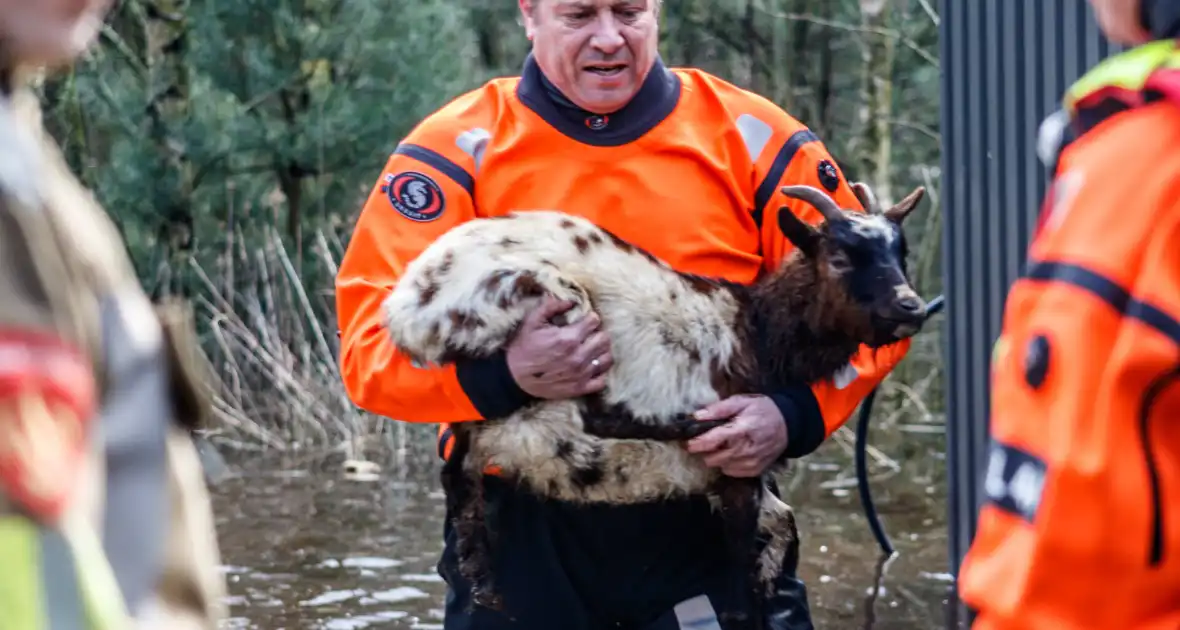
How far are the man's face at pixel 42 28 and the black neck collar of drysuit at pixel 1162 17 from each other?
113cm

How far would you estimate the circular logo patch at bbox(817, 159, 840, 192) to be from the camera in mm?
3684

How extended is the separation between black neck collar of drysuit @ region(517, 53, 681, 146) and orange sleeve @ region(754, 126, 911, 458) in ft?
0.84

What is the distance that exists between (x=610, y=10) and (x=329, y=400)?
6.97 meters

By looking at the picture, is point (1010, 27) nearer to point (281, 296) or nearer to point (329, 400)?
point (329, 400)

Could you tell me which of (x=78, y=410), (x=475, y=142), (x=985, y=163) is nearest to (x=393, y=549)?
(x=985, y=163)

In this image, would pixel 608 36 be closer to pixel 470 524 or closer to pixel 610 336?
pixel 610 336

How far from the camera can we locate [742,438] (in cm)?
345

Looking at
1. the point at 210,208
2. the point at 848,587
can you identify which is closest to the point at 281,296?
the point at 210,208

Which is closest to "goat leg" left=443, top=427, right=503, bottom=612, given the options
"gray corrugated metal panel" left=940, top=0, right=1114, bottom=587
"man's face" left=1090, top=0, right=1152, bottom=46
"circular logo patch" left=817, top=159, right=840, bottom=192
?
"circular logo patch" left=817, top=159, right=840, bottom=192

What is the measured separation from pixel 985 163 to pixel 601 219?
6.83 ft

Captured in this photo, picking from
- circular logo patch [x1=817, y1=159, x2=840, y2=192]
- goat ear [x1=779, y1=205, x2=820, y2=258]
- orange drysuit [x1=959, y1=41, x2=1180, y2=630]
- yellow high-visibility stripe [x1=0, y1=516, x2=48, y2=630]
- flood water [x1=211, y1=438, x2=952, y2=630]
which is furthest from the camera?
flood water [x1=211, y1=438, x2=952, y2=630]

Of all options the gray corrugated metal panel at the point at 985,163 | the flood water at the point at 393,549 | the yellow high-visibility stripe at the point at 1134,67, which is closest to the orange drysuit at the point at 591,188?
the gray corrugated metal panel at the point at 985,163

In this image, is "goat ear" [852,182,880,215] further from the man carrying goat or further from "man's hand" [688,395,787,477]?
"man's hand" [688,395,787,477]

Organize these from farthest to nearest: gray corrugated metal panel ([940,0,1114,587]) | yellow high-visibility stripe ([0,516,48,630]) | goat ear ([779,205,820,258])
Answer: gray corrugated metal panel ([940,0,1114,587]), goat ear ([779,205,820,258]), yellow high-visibility stripe ([0,516,48,630])
